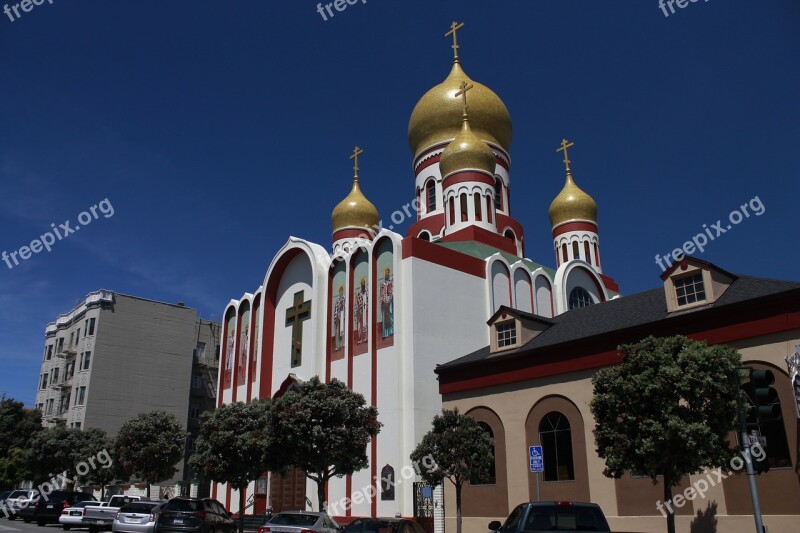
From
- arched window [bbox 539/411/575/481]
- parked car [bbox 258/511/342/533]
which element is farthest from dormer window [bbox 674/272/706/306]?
parked car [bbox 258/511/342/533]

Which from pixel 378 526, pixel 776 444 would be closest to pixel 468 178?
pixel 776 444

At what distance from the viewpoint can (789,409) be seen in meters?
18.6

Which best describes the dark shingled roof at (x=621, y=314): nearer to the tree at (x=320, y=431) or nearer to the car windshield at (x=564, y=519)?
the tree at (x=320, y=431)

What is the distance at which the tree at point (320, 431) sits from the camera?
2498 centimetres

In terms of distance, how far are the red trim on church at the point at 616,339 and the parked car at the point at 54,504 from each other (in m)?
18.4

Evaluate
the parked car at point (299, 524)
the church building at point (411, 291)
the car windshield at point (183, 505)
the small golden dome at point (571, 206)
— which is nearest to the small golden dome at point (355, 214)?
the church building at point (411, 291)

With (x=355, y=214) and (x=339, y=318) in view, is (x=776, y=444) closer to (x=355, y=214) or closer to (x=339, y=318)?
(x=339, y=318)

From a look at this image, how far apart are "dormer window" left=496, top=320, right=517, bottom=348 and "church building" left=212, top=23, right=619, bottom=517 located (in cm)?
13

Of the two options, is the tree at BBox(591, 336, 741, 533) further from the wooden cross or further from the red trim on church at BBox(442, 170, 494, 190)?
the red trim on church at BBox(442, 170, 494, 190)

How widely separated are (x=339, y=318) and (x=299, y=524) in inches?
852

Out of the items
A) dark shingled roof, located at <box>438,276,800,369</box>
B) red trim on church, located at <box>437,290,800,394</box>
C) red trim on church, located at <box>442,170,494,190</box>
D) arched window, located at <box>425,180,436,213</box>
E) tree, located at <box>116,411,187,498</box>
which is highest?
arched window, located at <box>425,180,436,213</box>

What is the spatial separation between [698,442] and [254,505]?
93.6ft

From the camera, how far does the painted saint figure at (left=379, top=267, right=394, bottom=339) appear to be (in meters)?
33.3

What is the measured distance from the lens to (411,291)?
32.7 meters
